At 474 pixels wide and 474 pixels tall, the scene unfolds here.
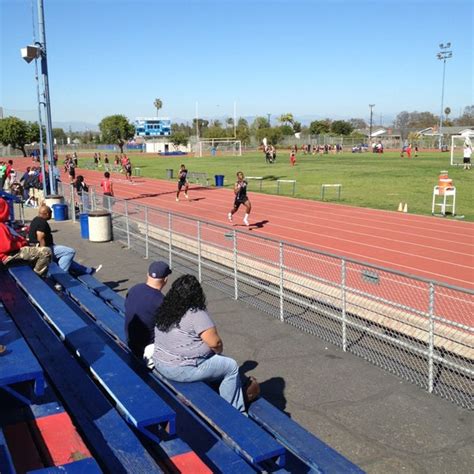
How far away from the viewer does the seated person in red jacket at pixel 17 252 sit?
838 cm

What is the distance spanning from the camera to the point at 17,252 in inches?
337

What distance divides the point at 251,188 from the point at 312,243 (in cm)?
1596

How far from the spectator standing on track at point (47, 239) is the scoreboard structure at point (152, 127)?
420ft

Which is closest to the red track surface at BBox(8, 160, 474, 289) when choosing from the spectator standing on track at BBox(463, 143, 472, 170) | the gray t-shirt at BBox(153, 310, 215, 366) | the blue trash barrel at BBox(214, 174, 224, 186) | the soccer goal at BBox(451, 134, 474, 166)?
the blue trash barrel at BBox(214, 174, 224, 186)

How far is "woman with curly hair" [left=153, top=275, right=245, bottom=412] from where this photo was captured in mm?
4625

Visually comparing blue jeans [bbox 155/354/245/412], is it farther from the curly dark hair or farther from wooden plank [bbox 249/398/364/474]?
the curly dark hair

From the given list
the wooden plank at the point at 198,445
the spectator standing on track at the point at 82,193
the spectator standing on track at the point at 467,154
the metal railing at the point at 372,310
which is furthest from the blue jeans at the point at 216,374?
the spectator standing on track at the point at 467,154

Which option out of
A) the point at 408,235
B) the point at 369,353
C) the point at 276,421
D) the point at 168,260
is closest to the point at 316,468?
the point at 276,421

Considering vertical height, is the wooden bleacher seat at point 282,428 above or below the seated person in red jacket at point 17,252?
below

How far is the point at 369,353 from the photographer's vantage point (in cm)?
730

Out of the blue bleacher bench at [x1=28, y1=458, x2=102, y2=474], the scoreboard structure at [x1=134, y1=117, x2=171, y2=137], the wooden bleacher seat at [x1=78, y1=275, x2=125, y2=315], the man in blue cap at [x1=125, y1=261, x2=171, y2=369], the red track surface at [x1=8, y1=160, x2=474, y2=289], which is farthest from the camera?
the scoreboard structure at [x1=134, y1=117, x2=171, y2=137]

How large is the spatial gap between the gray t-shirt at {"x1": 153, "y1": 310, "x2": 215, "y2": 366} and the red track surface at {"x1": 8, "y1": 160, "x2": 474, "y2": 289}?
305 inches

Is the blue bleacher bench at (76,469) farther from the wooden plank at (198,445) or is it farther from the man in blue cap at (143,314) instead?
the man in blue cap at (143,314)

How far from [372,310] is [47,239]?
5.54 meters
